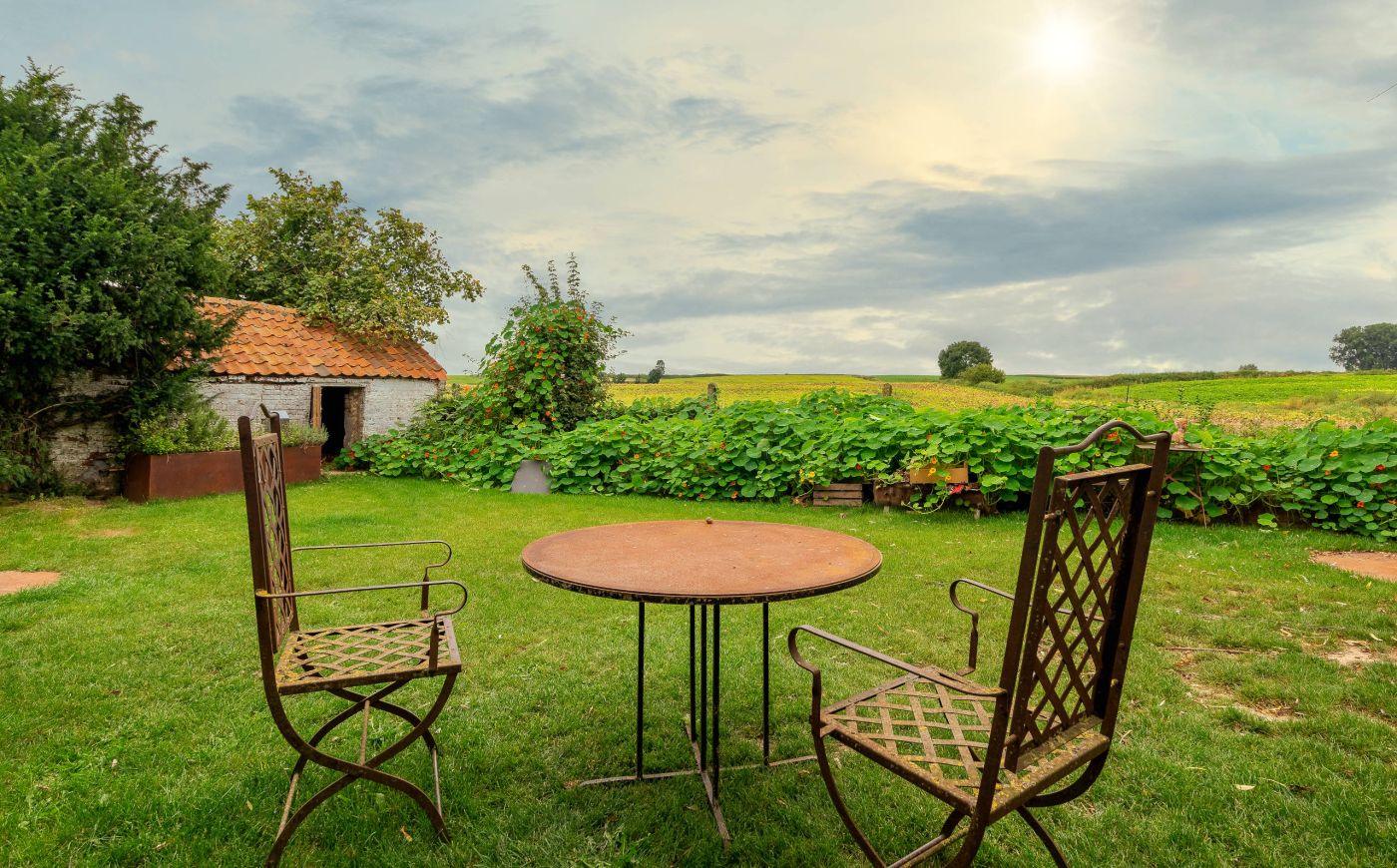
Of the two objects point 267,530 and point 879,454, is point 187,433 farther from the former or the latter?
point 879,454

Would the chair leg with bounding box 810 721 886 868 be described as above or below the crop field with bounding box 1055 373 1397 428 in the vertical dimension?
below

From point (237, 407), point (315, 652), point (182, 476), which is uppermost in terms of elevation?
point (237, 407)

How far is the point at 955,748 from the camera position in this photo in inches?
85.0

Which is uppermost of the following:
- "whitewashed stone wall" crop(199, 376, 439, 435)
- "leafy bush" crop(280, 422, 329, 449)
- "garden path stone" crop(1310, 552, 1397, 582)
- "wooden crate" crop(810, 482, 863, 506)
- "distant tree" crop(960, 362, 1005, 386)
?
"distant tree" crop(960, 362, 1005, 386)

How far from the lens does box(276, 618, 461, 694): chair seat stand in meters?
2.13

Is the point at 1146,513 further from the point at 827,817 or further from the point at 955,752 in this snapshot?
the point at 827,817

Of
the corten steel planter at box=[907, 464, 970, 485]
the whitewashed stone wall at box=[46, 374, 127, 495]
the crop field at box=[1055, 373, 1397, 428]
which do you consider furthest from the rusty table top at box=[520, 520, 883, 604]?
the whitewashed stone wall at box=[46, 374, 127, 495]

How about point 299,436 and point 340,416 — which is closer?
point 299,436

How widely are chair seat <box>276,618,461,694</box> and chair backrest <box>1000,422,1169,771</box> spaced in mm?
1624

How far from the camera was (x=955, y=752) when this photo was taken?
82.3 inches

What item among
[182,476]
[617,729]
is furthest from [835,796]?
[182,476]

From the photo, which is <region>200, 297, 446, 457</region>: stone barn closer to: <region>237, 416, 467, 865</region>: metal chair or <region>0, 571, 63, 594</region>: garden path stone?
<region>0, 571, 63, 594</region>: garden path stone

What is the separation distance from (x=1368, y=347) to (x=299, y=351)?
39.3 metres

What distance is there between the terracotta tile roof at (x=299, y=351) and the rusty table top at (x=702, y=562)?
9.38 meters
